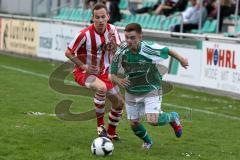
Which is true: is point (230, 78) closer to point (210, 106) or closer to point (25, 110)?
point (210, 106)

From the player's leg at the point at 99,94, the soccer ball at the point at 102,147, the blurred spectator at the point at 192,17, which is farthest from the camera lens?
the blurred spectator at the point at 192,17

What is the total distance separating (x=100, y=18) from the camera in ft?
29.8

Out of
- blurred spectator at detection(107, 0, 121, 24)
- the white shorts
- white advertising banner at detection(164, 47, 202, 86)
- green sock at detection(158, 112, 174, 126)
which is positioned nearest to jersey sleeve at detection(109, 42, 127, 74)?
the white shorts

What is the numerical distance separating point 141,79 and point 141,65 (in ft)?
0.55

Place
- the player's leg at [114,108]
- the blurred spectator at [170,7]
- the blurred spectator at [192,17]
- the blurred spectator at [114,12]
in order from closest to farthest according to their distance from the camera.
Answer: the player's leg at [114,108]
the blurred spectator at [192,17]
the blurred spectator at [170,7]
the blurred spectator at [114,12]

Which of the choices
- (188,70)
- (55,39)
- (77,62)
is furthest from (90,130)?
(55,39)

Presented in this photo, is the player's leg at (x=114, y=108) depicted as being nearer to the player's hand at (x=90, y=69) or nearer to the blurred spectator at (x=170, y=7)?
the player's hand at (x=90, y=69)

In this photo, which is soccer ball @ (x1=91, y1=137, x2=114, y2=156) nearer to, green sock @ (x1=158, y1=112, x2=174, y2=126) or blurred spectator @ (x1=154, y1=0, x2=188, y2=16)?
green sock @ (x1=158, y1=112, x2=174, y2=126)

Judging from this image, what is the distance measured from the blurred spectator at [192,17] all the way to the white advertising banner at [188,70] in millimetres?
2713

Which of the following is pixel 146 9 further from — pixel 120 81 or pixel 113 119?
pixel 120 81

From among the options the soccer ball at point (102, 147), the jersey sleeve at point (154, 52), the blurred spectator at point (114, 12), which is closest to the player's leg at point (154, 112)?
the jersey sleeve at point (154, 52)

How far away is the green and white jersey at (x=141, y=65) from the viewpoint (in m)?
8.56

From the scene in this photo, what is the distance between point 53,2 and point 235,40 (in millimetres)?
14775

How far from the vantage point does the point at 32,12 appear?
2644 cm
